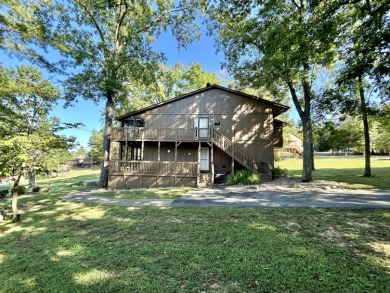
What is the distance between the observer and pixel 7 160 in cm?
634

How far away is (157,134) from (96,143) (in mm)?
40308

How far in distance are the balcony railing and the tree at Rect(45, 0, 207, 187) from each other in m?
1.05

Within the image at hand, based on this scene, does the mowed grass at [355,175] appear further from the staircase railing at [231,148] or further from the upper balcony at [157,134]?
the upper balcony at [157,134]

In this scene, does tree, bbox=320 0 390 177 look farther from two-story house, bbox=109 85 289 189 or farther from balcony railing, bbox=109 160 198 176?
balcony railing, bbox=109 160 198 176

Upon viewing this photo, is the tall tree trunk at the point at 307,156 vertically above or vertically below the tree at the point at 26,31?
below

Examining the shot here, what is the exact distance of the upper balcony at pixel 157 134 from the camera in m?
14.3

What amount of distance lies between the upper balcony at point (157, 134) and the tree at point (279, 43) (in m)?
5.51

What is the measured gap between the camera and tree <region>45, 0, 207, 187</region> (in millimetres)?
12805

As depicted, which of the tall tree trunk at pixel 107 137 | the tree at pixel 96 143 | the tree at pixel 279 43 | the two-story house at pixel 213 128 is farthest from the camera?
the tree at pixel 96 143

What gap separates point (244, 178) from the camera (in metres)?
12.8

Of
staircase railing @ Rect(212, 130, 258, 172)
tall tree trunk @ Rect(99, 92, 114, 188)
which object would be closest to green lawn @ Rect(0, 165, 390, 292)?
tall tree trunk @ Rect(99, 92, 114, 188)

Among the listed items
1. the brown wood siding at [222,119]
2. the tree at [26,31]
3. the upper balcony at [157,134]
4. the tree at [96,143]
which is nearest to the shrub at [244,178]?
the brown wood siding at [222,119]

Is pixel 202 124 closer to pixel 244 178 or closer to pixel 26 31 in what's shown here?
pixel 244 178

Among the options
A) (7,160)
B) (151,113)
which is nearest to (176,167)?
(151,113)
